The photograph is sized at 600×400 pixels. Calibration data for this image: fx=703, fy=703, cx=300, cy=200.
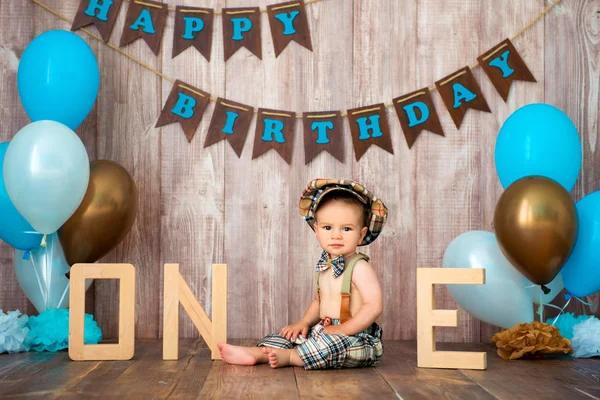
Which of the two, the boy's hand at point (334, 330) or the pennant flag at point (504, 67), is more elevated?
the pennant flag at point (504, 67)

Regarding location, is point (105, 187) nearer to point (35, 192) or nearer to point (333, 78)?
point (35, 192)

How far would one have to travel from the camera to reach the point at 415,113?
2.74 m

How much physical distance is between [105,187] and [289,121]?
0.76 metres

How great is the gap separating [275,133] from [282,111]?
0.09 meters

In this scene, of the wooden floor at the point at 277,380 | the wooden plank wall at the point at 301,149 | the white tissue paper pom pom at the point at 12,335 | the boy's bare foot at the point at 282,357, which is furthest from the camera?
the wooden plank wall at the point at 301,149

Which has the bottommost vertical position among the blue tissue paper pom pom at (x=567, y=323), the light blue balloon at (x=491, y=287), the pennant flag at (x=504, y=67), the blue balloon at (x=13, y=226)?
the blue tissue paper pom pom at (x=567, y=323)

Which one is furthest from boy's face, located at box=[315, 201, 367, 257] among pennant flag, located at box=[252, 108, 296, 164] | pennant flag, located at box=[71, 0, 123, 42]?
pennant flag, located at box=[71, 0, 123, 42]

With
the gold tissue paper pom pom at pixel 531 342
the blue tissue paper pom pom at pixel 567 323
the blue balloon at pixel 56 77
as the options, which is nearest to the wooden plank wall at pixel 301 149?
the blue tissue paper pom pom at pixel 567 323

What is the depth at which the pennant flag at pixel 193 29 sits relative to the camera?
8.97ft

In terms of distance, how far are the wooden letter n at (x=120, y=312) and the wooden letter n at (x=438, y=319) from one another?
874mm

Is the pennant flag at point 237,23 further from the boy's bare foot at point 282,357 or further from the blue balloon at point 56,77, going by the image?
the boy's bare foot at point 282,357

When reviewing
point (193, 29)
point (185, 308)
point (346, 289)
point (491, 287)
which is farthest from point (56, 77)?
point (491, 287)

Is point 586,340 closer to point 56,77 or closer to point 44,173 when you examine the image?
point 44,173

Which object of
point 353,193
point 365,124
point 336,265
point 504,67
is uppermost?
point 504,67
